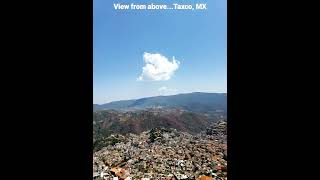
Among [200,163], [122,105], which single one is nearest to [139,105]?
[122,105]
